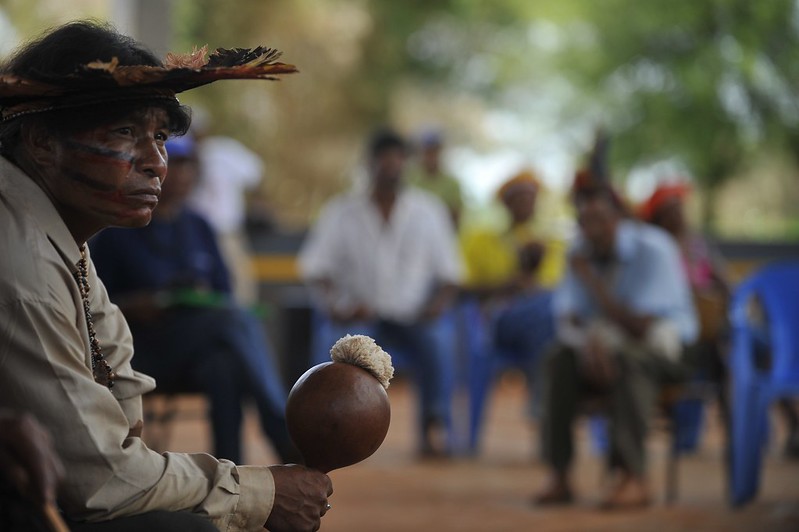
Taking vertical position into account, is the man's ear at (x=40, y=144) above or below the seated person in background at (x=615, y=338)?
above

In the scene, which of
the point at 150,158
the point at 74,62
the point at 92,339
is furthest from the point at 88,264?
the point at 74,62

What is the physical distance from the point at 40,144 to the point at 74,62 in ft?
0.56

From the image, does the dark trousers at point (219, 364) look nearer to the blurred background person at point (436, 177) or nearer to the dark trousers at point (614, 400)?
the dark trousers at point (614, 400)

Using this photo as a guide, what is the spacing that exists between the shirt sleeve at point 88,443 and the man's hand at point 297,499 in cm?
3

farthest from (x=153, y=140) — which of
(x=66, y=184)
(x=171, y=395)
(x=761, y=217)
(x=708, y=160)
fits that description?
(x=761, y=217)

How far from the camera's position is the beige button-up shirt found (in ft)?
6.70

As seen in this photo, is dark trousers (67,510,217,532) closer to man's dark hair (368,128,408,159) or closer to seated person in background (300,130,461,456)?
seated person in background (300,130,461,456)

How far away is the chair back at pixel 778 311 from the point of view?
613 cm

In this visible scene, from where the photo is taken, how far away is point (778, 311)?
629 cm

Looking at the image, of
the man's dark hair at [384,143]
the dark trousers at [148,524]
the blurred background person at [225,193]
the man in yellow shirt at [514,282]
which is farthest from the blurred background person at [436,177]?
the dark trousers at [148,524]

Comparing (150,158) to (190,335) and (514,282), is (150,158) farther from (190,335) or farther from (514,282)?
(514,282)

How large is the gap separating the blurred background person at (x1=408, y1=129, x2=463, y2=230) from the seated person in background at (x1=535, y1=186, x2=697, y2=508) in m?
5.12

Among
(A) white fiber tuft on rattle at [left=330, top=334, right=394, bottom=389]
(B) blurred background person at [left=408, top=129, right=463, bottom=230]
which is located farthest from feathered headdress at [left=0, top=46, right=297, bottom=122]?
(B) blurred background person at [left=408, top=129, right=463, bottom=230]

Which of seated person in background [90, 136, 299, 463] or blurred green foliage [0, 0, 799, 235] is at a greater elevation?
blurred green foliage [0, 0, 799, 235]
